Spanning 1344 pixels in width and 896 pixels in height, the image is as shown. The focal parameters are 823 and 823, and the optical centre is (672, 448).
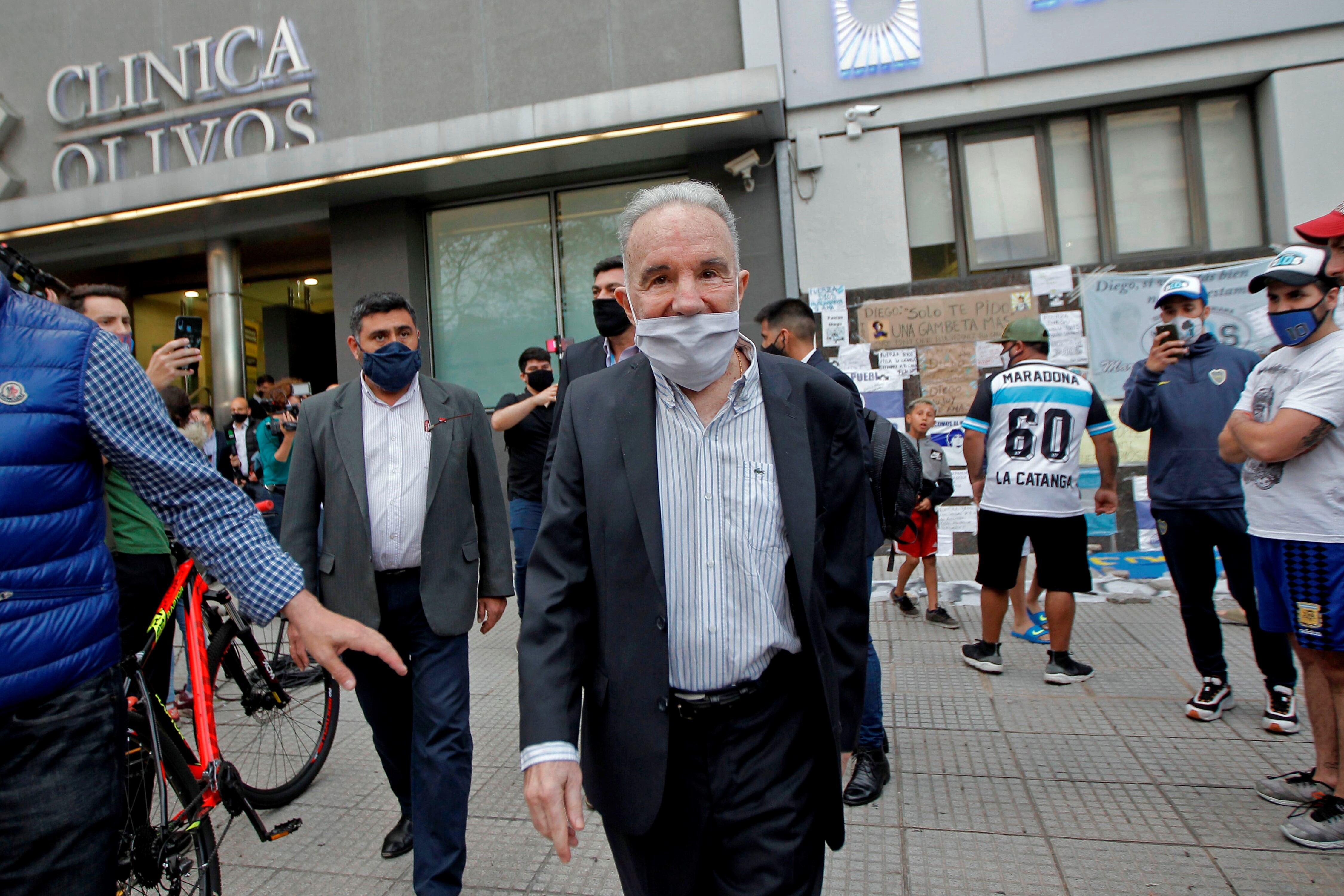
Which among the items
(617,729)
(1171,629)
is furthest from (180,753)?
(1171,629)

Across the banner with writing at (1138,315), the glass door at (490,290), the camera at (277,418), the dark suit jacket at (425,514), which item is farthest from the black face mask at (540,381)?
the banner with writing at (1138,315)

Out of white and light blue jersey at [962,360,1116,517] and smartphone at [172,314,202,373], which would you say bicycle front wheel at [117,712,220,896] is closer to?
smartphone at [172,314,202,373]

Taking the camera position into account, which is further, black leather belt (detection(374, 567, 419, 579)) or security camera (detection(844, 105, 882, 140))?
security camera (detection(844, 105, 882, 140))

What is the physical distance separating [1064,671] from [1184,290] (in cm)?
225

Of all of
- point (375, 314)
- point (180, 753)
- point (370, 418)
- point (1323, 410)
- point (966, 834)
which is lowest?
point (966, 834)

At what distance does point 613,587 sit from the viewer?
1.75 m

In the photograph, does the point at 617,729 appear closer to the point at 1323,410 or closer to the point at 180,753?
the point at 180,753

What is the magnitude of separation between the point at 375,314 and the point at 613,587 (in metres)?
2.09

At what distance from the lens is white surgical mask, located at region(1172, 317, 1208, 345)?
450 centimetres

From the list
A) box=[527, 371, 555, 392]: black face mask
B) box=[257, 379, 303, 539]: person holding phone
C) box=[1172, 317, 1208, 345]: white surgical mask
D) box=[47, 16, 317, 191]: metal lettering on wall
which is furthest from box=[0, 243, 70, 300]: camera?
box=[47, 16, 317, 191]: metal lettering on wall

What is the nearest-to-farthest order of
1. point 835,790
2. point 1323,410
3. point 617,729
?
point 617,729 < point 835,790 < point 1323,410

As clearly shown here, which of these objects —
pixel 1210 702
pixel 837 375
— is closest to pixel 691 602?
pixel 837 375

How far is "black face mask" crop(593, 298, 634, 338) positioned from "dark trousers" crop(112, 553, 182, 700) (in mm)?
2300

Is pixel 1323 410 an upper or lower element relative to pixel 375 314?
lower
